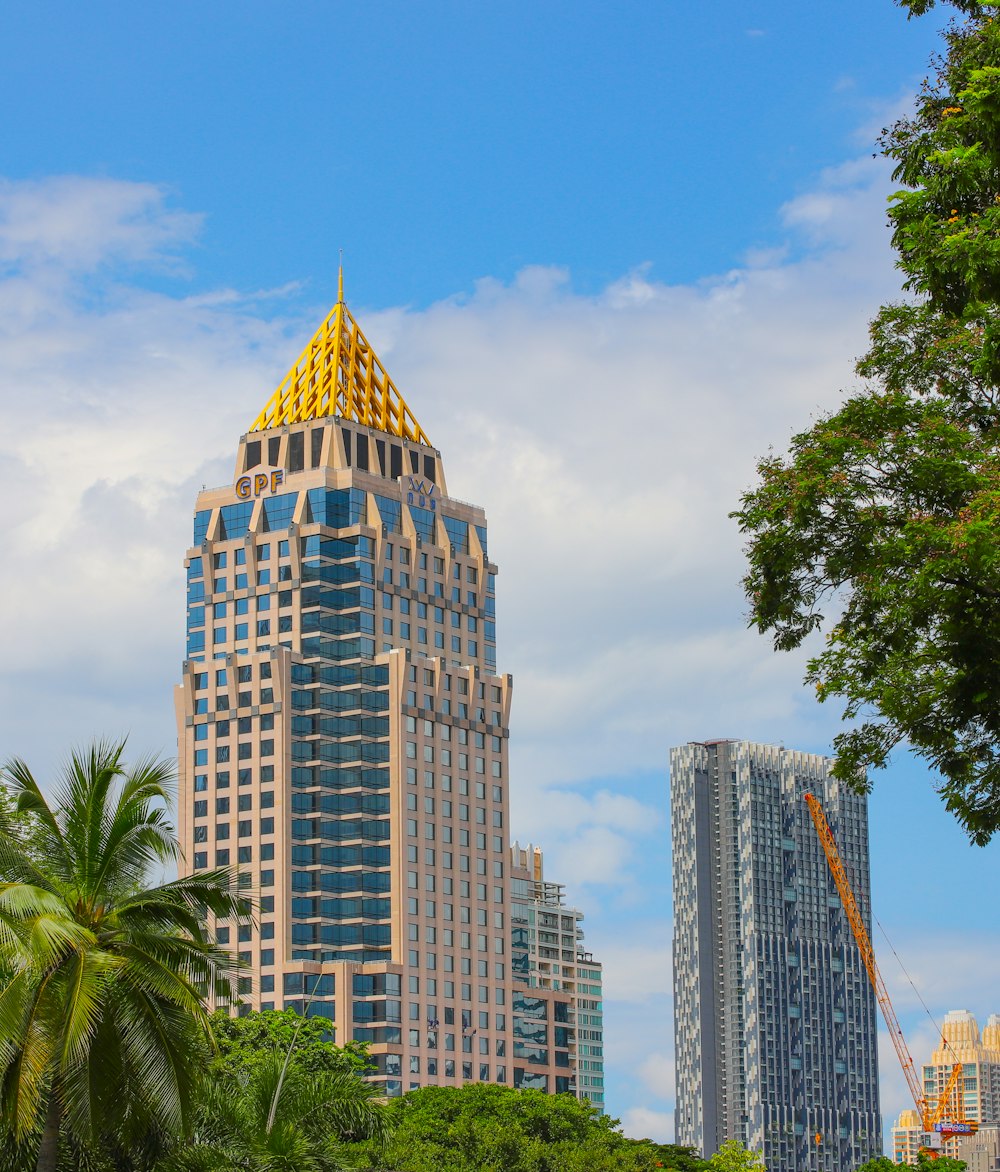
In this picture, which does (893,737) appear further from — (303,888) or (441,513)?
(441,513)

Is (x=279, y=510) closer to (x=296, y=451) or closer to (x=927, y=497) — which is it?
(x=296, y=451)

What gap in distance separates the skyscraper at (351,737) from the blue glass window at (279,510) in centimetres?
21

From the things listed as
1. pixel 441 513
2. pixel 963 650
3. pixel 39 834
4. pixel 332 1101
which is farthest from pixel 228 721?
pixel 963 650

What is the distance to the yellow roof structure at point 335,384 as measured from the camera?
7717 inches

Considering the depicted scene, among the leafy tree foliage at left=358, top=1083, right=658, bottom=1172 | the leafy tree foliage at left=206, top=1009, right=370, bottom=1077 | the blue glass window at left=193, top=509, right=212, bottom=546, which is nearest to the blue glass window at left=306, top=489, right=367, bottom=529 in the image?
the blue glass window at left=193, top=509, right=212, bottom=546

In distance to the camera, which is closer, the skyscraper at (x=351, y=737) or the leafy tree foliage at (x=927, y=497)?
the leafy tree foliage at (x=927, y=497)

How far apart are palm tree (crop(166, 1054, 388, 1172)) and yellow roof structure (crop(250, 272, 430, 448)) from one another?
13399cm

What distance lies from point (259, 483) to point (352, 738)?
86.6ft

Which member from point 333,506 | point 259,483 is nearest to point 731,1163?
point 333,506

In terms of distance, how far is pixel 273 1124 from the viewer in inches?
2158

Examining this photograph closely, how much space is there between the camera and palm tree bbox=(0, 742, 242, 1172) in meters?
38.4

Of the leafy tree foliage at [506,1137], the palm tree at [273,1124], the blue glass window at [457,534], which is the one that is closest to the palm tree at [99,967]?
the palm tree at [273,1124]

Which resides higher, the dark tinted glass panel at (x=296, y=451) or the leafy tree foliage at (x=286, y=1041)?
the dark tinted glass panel at (x=296, y=451)

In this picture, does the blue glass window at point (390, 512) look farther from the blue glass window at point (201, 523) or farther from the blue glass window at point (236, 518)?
the blue glass window at point (201, 523)
